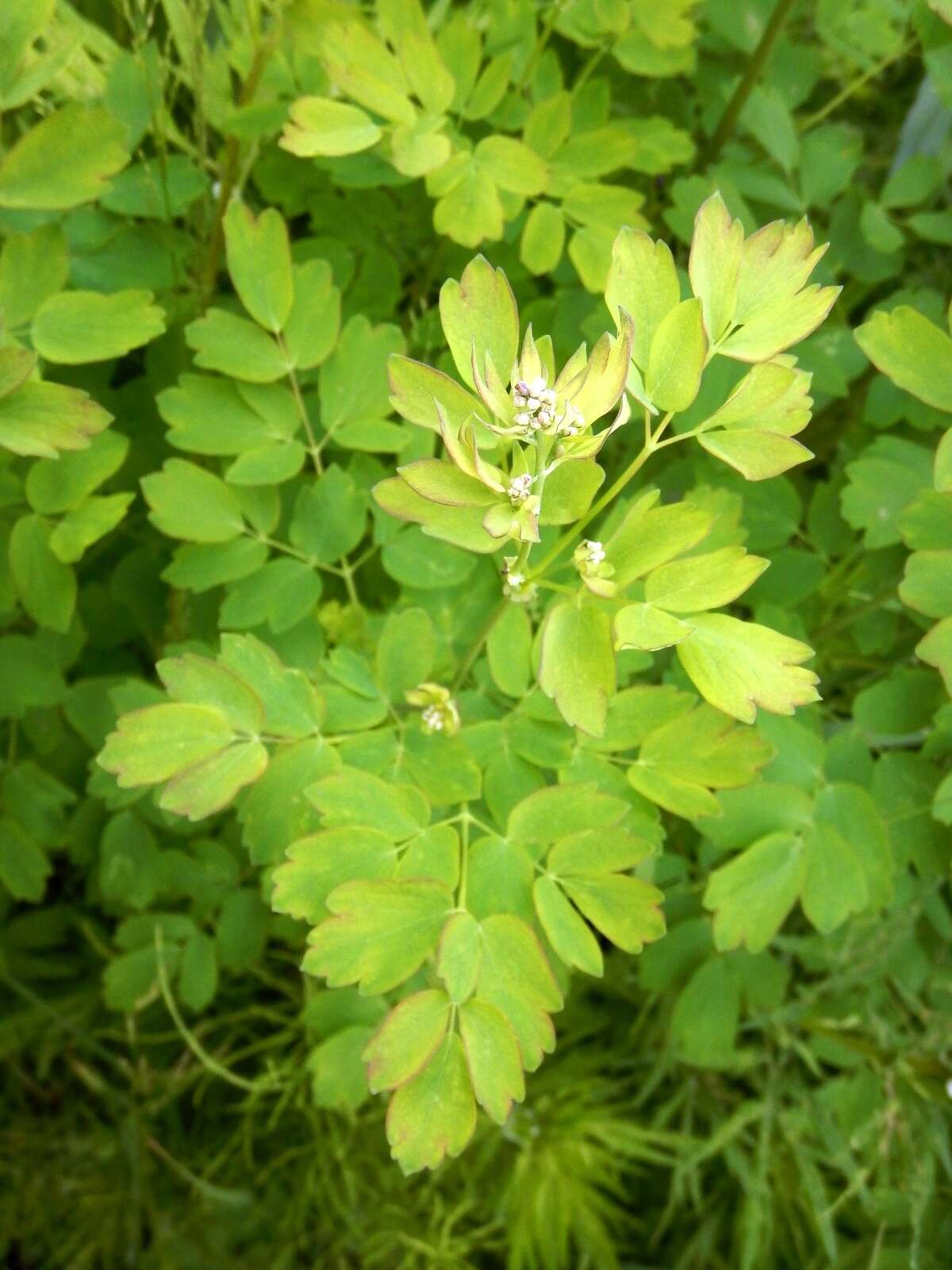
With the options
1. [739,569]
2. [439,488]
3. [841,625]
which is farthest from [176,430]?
[841,625]

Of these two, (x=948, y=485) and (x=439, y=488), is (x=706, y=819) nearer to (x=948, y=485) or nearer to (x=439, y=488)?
(x=948, y=485)

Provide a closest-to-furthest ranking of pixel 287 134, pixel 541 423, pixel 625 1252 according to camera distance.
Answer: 1. pixel 541 423
2. pixel 287 134
3. pixel 625 1252

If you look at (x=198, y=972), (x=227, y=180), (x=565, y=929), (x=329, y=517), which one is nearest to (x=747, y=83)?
(x=227, y=180)

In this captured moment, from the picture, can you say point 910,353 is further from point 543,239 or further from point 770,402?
point 543,239

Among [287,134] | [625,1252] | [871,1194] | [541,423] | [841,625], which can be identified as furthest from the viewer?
[625,1252]

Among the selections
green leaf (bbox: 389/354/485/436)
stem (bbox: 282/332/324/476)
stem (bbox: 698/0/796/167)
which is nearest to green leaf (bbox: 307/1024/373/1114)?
stem (bbox: 282/332/324/476)

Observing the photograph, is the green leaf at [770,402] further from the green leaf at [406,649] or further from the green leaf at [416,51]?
the green leaf at [416,51]
